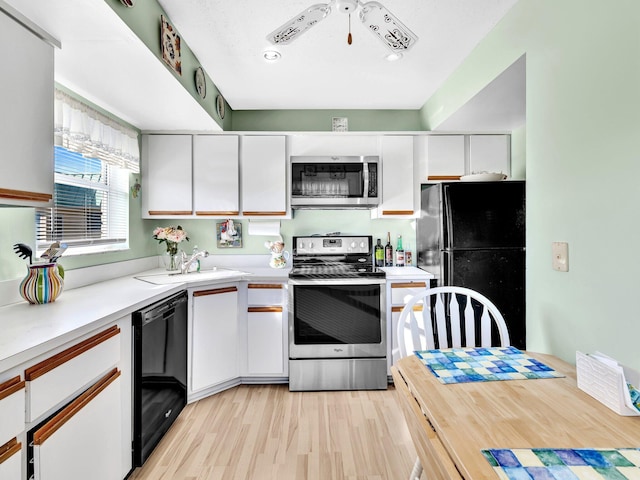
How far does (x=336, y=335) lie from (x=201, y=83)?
216 cm

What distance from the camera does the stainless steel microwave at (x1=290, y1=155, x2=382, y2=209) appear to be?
3.07 metres

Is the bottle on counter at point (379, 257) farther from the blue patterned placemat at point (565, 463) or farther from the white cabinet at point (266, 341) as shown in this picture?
the blue patterned placemat at point (565, 463)

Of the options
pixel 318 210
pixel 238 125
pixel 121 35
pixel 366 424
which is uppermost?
pixel 238 125

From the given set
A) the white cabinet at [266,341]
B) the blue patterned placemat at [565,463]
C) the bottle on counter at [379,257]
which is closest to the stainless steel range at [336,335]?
the white cabinet at [266,341]

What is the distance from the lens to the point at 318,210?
3.43 meters

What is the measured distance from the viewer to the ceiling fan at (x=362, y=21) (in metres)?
1.36

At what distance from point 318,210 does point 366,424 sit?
192 centimetres

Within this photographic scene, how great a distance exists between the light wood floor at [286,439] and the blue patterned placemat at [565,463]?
1.31 metres

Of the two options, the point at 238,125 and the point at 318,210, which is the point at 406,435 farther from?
the point at 238,125

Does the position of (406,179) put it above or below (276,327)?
above

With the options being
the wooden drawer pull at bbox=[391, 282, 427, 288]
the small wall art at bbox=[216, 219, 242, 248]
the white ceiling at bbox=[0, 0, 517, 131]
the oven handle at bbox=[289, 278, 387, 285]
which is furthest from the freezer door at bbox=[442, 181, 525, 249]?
the small wall art at bbox=[216, 219, 242, 248]

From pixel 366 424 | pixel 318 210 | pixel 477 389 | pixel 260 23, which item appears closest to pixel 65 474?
pixel 477 389

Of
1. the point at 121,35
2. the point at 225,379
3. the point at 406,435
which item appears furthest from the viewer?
the point at 225,379

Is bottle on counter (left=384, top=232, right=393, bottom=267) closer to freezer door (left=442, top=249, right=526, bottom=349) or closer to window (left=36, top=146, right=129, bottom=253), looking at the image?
freezer door (left=442, top=249, right=526, bottom=349)
